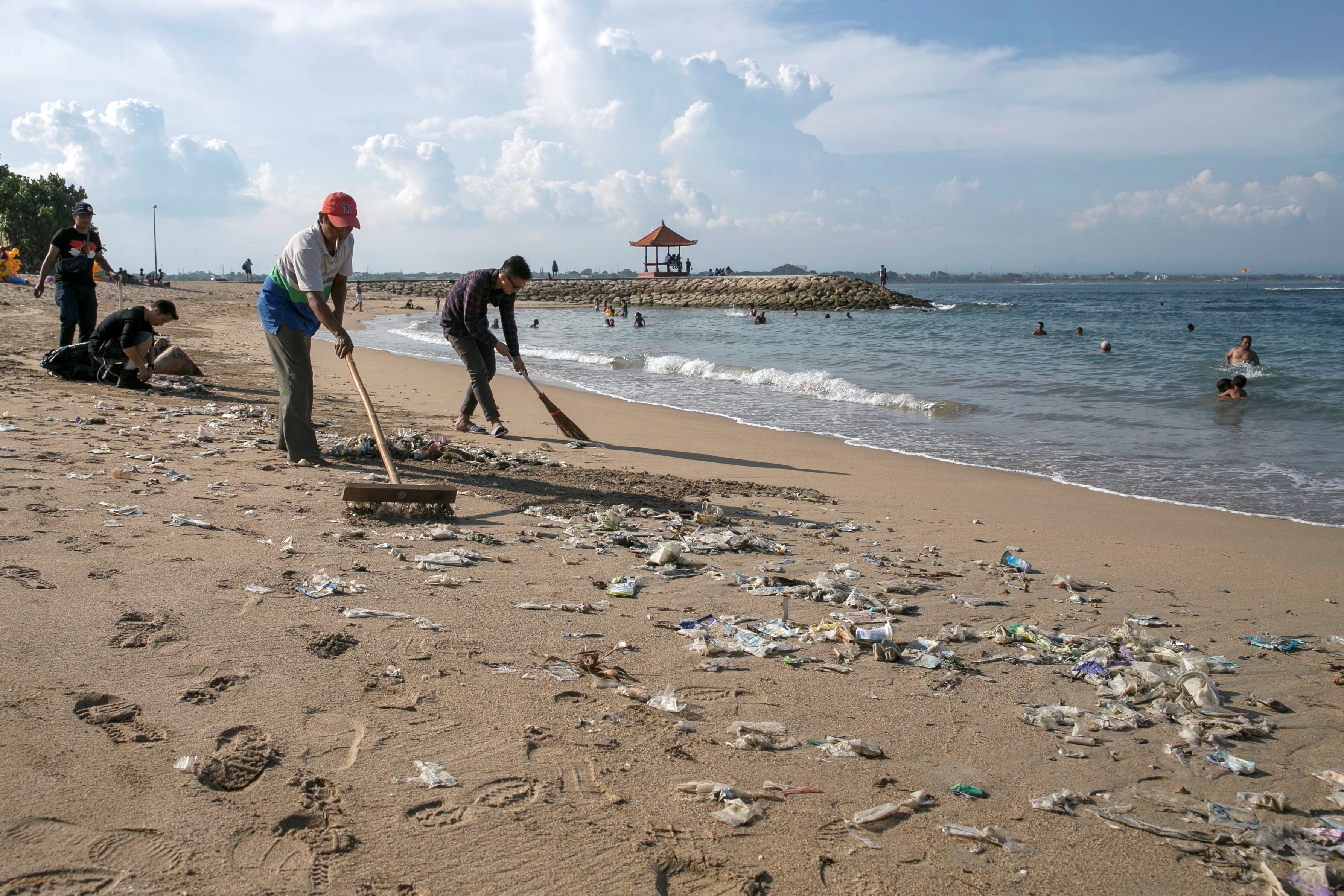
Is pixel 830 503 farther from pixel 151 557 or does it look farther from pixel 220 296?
pixel 220 296

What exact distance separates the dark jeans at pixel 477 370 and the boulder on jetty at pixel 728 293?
132ft

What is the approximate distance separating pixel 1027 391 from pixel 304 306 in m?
11.6

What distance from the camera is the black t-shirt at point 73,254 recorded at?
7.98m

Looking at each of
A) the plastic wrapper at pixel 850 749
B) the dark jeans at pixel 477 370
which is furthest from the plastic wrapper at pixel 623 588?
the dark jeans at pixel 477 370

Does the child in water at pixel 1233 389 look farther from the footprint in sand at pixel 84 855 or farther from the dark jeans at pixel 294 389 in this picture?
the footprint in sand at pixel 84 855

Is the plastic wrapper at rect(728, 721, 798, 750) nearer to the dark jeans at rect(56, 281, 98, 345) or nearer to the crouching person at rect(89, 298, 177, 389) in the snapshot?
the crouching person at rect(89, 298, 177, 389)

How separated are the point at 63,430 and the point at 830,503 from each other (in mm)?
5538

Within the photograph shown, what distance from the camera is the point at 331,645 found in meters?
2.72

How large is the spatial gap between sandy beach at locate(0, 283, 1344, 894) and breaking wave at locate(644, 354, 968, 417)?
6322mm

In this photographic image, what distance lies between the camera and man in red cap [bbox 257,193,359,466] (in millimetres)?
4949

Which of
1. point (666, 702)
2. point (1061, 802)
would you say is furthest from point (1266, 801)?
point (666, 702)

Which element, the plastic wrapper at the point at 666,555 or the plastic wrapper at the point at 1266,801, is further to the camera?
the plastic wrapper at the point at 666,555

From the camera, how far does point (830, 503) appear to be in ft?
19.1

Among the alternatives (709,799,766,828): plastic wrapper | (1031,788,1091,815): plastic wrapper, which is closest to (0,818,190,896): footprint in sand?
(709,799,766,828): plastic wrapper
